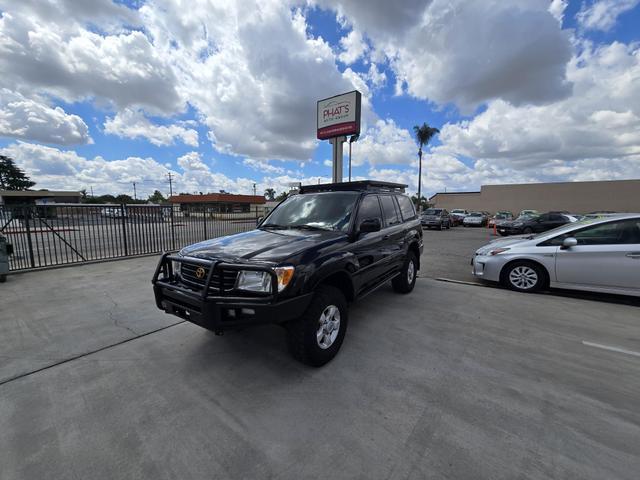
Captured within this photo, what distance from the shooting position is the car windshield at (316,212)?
3607 mm

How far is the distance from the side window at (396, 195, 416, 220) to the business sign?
1098cm

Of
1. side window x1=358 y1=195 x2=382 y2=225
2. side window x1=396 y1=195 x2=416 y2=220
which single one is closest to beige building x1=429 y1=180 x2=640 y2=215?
side window x1=396 y1=195 x2=416 y2=220

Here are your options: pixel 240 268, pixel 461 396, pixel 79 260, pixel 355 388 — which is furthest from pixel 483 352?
pixel 79 260

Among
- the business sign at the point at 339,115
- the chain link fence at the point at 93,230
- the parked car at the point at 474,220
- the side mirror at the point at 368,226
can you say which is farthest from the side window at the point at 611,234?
the parked car at the point at 474,220

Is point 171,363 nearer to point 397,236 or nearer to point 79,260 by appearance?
point 397,236

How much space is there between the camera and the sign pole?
16547 millimetres

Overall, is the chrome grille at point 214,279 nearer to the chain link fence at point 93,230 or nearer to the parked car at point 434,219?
the chain link fence at point 93,230

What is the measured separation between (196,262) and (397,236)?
10.5ft

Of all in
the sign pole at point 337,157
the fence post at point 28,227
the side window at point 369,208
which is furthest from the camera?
the sign pole at point 337,157

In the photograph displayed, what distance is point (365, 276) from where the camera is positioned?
3680 mm

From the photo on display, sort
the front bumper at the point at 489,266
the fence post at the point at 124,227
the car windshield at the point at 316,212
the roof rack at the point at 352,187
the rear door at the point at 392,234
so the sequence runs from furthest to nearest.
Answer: the fence post at the point at 124,227 → the front bumper at the point at 489,266 → the rear door at the point at 392,234 → the roof rack at the point at 352,187 → the car windshield at the point at 316,212

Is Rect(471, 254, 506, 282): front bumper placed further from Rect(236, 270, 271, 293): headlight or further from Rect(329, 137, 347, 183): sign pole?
Rect(329, 137, 347, 183): sign pole

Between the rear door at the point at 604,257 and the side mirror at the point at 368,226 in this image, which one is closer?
the side mirror at the point at 368,226

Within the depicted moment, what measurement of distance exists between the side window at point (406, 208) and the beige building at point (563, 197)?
163 ft
